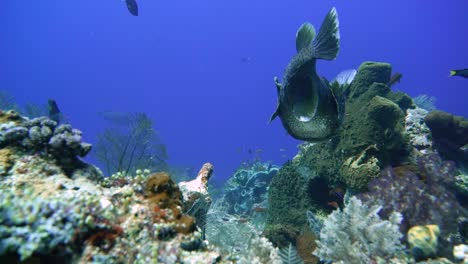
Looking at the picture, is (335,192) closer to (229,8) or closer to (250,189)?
(250,189)

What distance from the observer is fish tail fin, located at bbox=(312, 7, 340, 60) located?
354 cm

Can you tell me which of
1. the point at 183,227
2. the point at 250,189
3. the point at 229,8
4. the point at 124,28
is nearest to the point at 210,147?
the point at 229,8

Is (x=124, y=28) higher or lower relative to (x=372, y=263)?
higher

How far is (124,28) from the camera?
180 meters

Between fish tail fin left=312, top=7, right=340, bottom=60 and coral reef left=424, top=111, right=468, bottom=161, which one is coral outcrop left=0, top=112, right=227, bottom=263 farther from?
coral reef left=424, top=111, right=468, bottom=161

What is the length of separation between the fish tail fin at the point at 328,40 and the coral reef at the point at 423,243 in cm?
216

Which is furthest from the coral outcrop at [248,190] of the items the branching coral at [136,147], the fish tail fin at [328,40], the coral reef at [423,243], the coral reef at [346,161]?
the fish tail fin at [328,40]

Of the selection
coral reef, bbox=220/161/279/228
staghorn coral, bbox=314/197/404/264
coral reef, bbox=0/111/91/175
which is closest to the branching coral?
coral reef, bbox=220/161/279/228

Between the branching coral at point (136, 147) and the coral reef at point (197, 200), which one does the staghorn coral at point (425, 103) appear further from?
the coral reef at point (197, 200)

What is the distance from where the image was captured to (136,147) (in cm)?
889

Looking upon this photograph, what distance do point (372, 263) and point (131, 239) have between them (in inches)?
100

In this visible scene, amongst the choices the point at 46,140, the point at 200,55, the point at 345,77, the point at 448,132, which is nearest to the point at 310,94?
the point at 345,77

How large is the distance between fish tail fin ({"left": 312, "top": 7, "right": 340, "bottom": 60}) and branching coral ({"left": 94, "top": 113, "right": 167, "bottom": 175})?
573cm

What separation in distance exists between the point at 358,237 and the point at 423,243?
66cm
